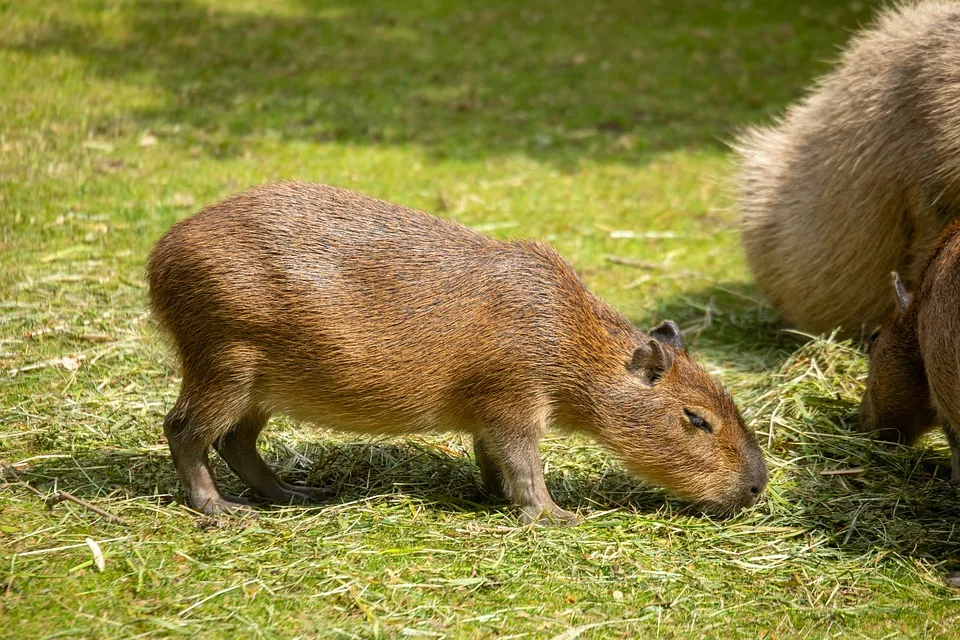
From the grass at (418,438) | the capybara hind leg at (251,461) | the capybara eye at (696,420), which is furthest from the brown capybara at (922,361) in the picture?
the capybara hind leg at (251,461)

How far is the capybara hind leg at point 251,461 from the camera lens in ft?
12.9

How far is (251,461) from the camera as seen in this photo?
13.0 ft

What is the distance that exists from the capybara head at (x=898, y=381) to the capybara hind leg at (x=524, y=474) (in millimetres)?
1500

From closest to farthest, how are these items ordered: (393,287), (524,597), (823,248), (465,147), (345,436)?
(524,597) → (393,287) → (345,436) → (823,248) → (465,147)

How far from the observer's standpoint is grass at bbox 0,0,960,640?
10.9ft

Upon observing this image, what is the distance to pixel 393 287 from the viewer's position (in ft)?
12.2

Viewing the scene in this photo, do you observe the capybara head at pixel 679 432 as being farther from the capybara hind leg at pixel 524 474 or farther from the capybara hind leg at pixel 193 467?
the capybara hind leg at pixel 193 467

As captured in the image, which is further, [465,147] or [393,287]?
[465,147]

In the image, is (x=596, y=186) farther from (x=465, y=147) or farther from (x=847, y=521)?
(x=847, y=521)

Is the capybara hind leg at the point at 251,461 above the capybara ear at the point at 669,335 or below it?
below

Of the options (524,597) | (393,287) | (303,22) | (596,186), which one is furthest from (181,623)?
(303,22)

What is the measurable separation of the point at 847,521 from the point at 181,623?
2.35m

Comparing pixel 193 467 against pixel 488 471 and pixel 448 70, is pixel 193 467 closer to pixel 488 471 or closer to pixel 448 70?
pixel 488 471

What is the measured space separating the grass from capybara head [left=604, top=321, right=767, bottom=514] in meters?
0.17
